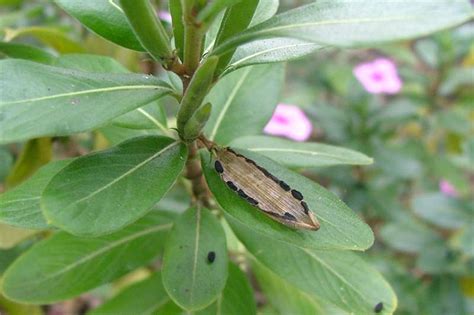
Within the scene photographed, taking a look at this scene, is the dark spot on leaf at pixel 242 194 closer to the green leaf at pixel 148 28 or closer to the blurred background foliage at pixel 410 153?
the green leaf at pixel 148 28

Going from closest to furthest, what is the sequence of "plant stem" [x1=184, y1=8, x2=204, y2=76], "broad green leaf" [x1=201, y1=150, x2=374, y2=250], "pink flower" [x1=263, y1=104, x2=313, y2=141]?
"plant stem" [x1=184, y1=8, x2=204, y2=76]
"broad green leaf" [x1=201, y1=150, x2=374, y2=250]
"pink flower" [x1=263, y1=104, x2=313, y2=141]

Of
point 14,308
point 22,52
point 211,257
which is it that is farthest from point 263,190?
point 14,308

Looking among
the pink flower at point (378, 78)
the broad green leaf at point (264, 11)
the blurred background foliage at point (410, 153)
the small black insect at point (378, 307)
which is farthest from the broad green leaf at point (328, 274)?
the pink flower at point (378, 78)

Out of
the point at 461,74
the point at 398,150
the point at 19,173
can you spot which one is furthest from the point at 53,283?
the point at 461,74

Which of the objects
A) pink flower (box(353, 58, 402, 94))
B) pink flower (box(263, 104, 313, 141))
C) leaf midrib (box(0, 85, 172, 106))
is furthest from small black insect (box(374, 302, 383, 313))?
pink flower (box(353, 58, 402, 94))

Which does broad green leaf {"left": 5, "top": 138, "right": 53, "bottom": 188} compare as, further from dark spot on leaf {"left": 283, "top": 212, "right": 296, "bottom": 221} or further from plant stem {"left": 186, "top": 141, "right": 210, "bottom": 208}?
dark spot on leaf {"left": 283, "top": 212, "right": 296, "bottom": 221}

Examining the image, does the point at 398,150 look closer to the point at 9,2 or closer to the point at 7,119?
the point at 9,2

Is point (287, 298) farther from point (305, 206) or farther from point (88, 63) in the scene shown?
point (88, 63)
